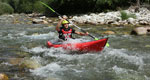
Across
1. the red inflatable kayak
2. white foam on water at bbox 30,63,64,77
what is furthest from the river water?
the red inflatable kayak

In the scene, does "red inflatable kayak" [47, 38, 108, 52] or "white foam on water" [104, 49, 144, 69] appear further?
"red inflatable kayak" [47, 38, 108, 52]

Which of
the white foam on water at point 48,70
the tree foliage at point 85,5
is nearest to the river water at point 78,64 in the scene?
the white foam on water at point 48,70

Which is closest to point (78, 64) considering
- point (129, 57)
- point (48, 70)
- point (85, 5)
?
point (48, 70)

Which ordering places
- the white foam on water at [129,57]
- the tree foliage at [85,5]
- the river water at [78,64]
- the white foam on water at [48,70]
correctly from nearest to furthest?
the river water at [78,64], the white foam on water at [48,70], the white foam on water at [129,57], the tree foliage at [85,5]

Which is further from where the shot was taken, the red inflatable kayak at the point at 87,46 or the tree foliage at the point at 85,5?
the tree foliage at the point at 85,5

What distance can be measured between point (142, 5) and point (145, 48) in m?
Answer: 13.8

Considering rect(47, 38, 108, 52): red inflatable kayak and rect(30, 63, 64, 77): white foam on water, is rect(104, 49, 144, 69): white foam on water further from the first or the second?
rect(30, 63, 64, 77): white foam on water

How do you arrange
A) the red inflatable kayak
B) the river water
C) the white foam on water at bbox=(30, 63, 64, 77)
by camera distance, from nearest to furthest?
1. the river water
2. the white foam on water at bbox=(30, 63, 64, 77)
3. the red inflatable kayak

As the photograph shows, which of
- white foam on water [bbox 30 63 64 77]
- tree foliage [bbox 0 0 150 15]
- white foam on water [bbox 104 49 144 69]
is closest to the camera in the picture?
white foam on water [bbox 30 63 64 77]

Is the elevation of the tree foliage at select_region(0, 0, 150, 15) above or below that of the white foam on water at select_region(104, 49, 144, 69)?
below

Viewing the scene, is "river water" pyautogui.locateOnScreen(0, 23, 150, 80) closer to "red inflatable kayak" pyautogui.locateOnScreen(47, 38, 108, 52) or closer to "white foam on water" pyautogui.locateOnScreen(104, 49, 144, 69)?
"white foam on water" pyautogui.locateOnScreen(104, 49, 144, 69)

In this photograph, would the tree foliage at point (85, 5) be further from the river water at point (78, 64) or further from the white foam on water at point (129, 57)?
the river water at point (78, 64)

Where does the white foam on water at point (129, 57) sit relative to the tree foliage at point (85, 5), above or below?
above

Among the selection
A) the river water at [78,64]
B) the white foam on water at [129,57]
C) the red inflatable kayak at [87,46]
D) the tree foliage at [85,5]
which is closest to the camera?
the river water at [78,64]
